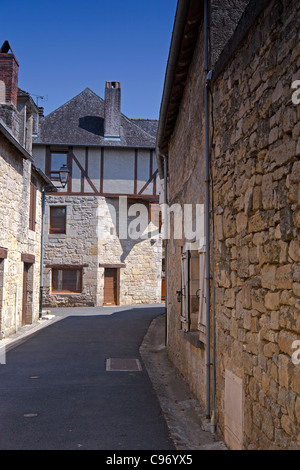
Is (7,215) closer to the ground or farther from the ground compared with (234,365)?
farther from the ground

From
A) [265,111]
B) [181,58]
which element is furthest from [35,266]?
[265,111]

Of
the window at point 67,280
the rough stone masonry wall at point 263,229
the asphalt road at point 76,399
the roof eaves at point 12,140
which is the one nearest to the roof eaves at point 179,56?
the rough stone masonry wall at point 263,229

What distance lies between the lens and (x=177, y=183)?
27.4 feet

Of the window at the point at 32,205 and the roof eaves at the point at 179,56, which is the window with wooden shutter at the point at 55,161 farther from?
the roof eaves at the point at 179,56

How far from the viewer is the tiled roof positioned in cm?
2070

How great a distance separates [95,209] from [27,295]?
7.10 m

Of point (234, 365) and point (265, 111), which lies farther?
point (234, 365)

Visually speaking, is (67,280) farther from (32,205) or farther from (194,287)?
(194,287)

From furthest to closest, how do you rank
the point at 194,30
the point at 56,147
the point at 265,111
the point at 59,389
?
1. the point at 56,147
2. the point at 59,389
3. the point at 194,30
4. the point at 265,111

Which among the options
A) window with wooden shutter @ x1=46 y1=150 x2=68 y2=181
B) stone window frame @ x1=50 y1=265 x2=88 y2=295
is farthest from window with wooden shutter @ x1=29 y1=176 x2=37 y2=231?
stone window frame @ x1=50 y1=265 x2=88 y2=295

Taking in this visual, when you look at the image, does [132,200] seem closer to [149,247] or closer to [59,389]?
[149,247]

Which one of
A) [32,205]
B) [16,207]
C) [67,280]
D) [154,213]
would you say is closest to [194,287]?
[16,207]
